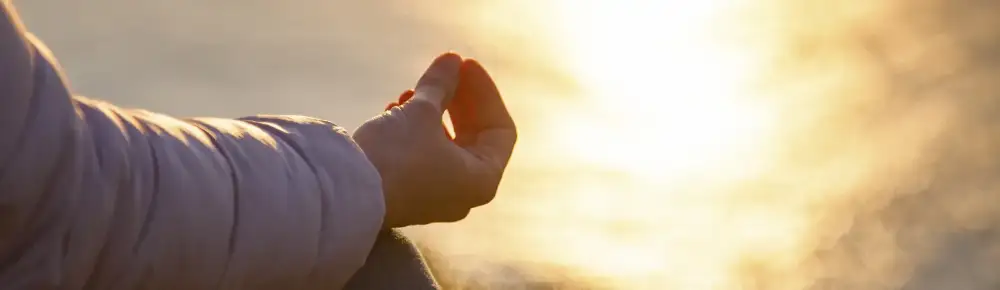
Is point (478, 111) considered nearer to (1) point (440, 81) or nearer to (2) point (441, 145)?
(1) point (440, 81)

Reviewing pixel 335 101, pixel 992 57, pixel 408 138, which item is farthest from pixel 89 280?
pixel 992 57

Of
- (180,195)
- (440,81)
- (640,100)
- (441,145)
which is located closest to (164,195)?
(180,195)

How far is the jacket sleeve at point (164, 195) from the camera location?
1.18ft

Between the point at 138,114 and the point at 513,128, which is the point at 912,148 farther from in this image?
the point at 138,114

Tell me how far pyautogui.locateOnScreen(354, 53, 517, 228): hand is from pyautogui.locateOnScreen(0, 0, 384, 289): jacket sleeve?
9cm

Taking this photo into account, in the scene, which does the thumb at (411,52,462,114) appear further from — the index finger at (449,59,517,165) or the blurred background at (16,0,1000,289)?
the blurred background at (16,0,1000,289)

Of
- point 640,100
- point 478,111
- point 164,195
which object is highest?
point 640,100

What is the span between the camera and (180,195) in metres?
0.42

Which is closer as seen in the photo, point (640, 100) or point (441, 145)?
point (441, 145)

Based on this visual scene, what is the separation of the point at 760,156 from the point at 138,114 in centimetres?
143

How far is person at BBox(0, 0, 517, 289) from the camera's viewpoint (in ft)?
1.18

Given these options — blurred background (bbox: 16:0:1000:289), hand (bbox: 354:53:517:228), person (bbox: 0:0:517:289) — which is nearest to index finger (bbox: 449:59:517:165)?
hand (bbox: 354:53:517:228)

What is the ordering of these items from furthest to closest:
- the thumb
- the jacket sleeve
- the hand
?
the thumb, the hand, the jacket sleeve

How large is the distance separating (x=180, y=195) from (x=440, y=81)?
0.39 meters
